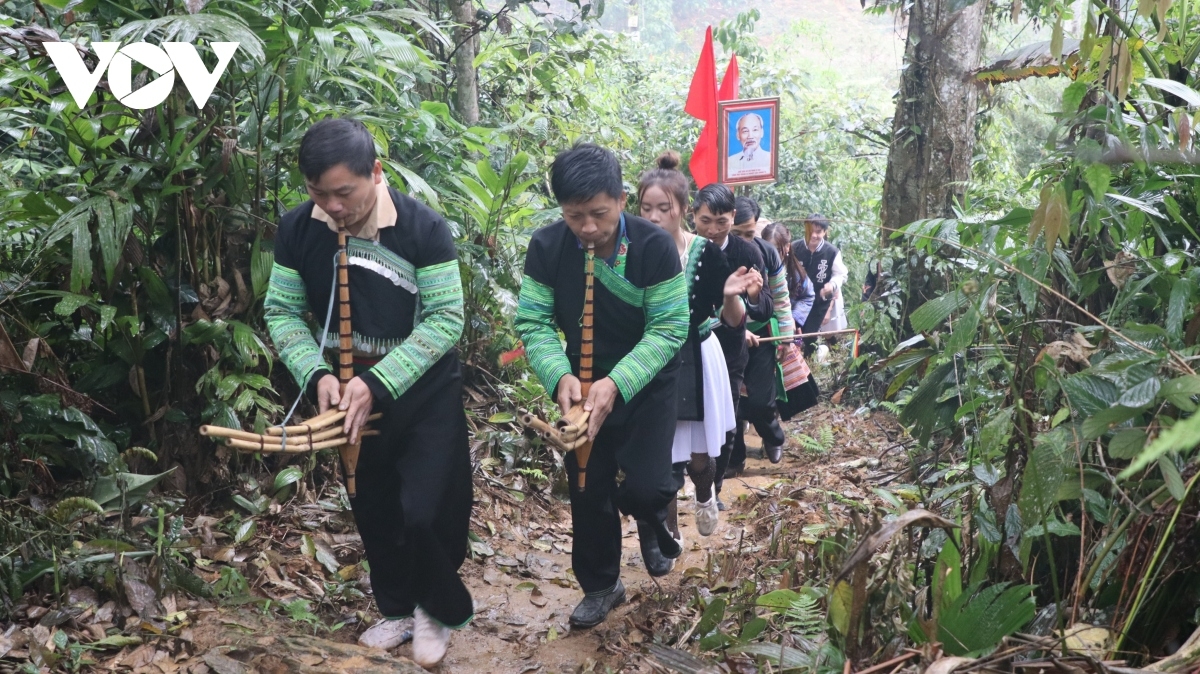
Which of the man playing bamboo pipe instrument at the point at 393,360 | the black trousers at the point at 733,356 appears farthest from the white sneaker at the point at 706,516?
the man playing bamboo pipe instrument at the point at 393,360

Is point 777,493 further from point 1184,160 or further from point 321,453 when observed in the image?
point 1184,160

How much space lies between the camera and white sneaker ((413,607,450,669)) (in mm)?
3889

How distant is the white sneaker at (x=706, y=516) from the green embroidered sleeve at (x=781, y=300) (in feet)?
5.40

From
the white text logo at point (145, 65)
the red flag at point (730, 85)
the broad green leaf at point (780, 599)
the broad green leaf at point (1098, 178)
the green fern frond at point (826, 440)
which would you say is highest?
the white text logo at point (145, 65)

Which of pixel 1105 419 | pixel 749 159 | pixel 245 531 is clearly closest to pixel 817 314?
pixel 749 159

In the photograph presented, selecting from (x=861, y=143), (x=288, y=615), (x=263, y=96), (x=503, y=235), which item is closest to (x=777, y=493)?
(x=503, y=235)

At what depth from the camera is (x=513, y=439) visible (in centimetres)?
635

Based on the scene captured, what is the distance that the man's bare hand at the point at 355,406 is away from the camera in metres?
3.48

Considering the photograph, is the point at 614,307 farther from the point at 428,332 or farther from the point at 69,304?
the point at 69,304

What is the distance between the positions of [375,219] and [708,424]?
2.33 metres

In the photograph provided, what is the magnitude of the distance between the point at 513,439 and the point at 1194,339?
14.1ft

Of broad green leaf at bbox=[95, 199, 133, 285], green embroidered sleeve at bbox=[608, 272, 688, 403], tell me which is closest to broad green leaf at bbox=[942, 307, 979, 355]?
green embroidered sleeve at bbox=[608, 272, 688, 403]

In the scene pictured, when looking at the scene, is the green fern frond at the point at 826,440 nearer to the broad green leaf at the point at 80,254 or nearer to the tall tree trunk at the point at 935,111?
the tall tree trunk at the point at 935,111

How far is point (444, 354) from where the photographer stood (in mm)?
3766
